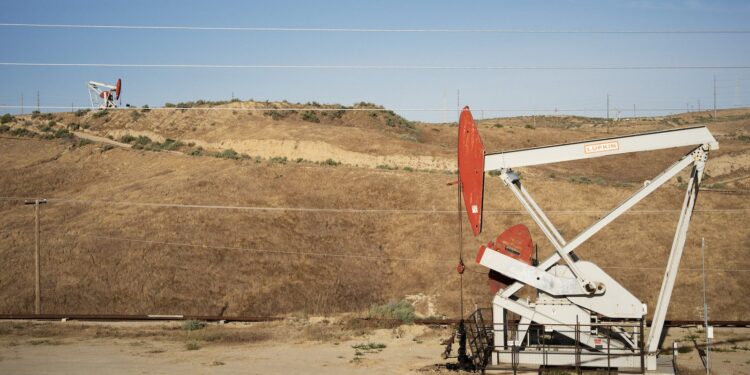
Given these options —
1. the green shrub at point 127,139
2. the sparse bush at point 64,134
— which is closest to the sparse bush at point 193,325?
the sparse bush at point 64,134

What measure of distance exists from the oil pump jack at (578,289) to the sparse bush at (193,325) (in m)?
9.65

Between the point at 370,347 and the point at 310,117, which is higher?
the point at 310,117

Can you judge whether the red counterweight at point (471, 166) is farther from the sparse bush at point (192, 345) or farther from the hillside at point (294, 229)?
the hillside at point (294, 229)

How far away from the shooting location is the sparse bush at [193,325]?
73.1 feet

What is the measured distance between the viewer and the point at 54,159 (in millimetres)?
48344

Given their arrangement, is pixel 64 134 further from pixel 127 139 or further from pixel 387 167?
pixel 387 167

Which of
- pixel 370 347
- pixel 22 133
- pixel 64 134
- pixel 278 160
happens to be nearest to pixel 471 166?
pixel 370 347

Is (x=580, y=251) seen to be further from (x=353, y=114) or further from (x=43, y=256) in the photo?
(x=353, y=114)

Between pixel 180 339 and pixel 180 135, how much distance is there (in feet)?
132

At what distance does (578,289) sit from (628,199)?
1897 mm

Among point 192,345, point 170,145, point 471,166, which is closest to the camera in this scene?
point 471,166

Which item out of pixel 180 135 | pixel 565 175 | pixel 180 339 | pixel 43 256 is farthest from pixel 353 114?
pixel 180 339

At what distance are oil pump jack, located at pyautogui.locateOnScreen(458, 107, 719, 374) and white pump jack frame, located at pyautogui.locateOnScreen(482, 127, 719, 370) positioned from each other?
2 centimetres

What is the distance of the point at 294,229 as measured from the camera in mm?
34500
